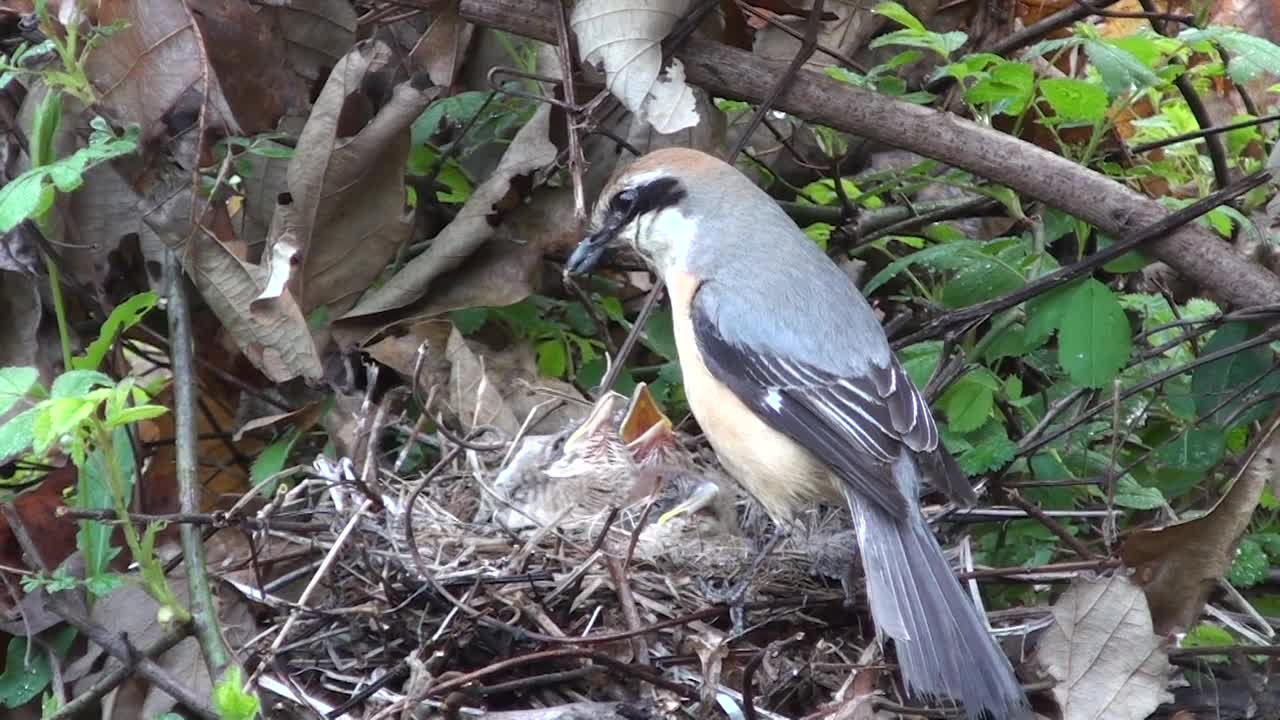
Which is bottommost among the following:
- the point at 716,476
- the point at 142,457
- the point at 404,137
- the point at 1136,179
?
the point at 716,476

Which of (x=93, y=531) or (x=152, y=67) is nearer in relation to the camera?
(x=93, y=531)

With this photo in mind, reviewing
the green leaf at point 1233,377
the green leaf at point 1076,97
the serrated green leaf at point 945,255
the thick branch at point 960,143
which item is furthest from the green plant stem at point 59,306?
the green leaf at point 1233,377

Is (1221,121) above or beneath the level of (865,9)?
beneath

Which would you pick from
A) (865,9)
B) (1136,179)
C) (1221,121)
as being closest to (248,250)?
(865,9)

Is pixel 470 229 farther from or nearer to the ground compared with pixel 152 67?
nearer to the ground

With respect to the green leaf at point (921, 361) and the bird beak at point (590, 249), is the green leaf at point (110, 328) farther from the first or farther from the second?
the green leaf at point (921, 361)

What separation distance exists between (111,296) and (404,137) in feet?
2.21

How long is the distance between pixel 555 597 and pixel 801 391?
63 centimetres

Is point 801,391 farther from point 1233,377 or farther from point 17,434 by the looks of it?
point 17,434

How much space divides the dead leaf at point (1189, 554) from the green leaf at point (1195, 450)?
0.28 m

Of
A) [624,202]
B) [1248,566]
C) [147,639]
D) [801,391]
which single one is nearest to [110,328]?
[147,639]

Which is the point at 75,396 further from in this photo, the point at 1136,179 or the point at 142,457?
the point at 1136,179

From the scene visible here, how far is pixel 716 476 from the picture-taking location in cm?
319

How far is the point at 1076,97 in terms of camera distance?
2.65 m
